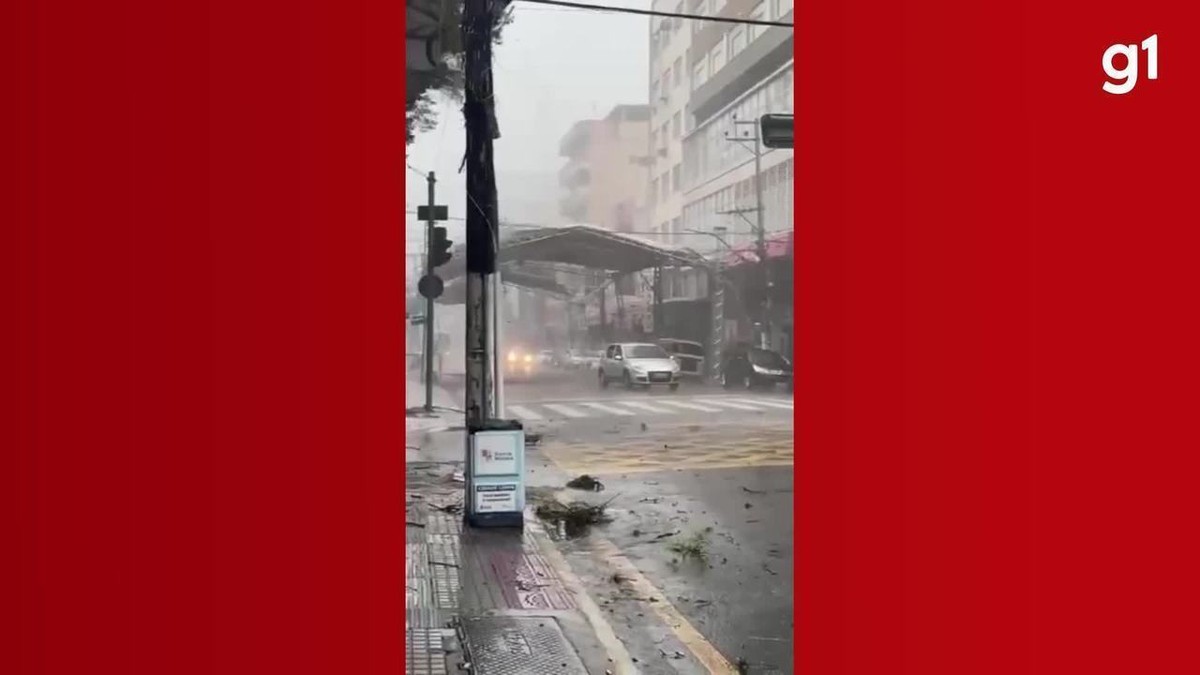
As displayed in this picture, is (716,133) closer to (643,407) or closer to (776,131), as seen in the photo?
(776,131)

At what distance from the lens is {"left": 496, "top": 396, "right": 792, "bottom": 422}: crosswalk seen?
2.83 m

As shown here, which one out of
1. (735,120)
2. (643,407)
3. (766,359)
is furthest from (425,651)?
(735,120)

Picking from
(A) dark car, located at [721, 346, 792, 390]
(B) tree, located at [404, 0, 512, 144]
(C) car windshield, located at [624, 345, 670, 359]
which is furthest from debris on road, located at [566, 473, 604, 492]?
(B) tree, located at [404, 0, 512, 144]

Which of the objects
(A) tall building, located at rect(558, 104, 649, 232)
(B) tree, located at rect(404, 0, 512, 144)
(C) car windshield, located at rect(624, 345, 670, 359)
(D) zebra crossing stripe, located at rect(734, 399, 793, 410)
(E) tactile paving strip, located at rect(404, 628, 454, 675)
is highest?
(B) tree, located at rect(404, 0, 512, 144)

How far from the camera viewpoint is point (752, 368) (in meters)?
2.93

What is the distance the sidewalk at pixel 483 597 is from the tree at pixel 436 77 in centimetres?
89

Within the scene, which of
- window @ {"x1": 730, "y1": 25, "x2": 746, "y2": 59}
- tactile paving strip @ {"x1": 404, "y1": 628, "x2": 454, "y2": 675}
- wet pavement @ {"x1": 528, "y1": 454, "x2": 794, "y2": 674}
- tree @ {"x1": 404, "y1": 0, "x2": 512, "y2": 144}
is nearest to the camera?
tactile paving strip @ {"x1": 404, "y1": 628, "x2": 454, "y2": 675}

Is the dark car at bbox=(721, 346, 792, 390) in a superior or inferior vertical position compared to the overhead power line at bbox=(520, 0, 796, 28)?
inferior

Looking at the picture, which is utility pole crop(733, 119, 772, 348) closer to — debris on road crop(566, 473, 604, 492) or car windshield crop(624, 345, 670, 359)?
car windshield crop(624, 345, 670, 359)

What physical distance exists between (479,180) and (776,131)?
0.88 meters

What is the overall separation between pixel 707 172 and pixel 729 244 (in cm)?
22

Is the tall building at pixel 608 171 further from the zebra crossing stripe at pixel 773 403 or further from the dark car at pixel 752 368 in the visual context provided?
the zebra crossing stripe at pixel 773 403

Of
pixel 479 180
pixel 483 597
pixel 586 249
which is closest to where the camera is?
pixel 483 597

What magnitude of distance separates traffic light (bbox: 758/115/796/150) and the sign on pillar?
1107 millimetres
